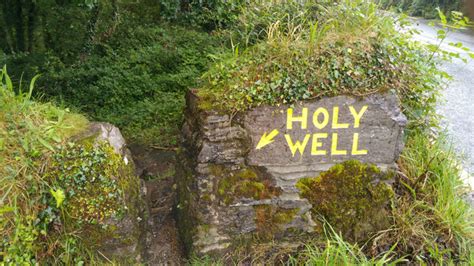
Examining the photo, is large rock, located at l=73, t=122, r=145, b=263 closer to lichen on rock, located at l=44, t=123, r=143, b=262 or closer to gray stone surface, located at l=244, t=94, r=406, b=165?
Answer: lichen on rock, located at l=44, t=123, r=143, b=262

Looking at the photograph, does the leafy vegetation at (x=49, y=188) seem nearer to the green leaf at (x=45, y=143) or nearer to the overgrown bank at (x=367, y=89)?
the green leaf at (x=45, y=143)

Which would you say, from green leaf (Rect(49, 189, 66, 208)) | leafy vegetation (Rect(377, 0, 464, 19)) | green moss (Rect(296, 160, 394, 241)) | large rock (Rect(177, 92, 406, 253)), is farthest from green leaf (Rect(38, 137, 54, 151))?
leafy vegetation (Rect(377, 0, 464, 19))

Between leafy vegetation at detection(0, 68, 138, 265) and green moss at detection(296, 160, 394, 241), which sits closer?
leafy vegetation at detection(0, 68, 138, 265)

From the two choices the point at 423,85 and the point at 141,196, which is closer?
the point at 141,196

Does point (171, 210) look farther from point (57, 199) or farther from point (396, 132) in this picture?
point (396, 132)

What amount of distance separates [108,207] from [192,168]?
665mm

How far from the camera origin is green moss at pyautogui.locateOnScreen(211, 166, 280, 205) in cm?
280

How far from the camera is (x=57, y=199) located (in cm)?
232

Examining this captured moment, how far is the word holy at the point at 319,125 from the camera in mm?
2730

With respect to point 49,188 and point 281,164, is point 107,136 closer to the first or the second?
point 49,188

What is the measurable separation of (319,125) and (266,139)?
0.39 meters

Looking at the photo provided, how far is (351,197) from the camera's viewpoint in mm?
2984

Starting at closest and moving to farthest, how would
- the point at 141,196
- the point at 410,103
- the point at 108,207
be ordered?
the point at 108,207
the point at 141,196
the point at 410,103

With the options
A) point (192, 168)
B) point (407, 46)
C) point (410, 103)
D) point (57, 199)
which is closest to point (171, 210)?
point (192, 168)
